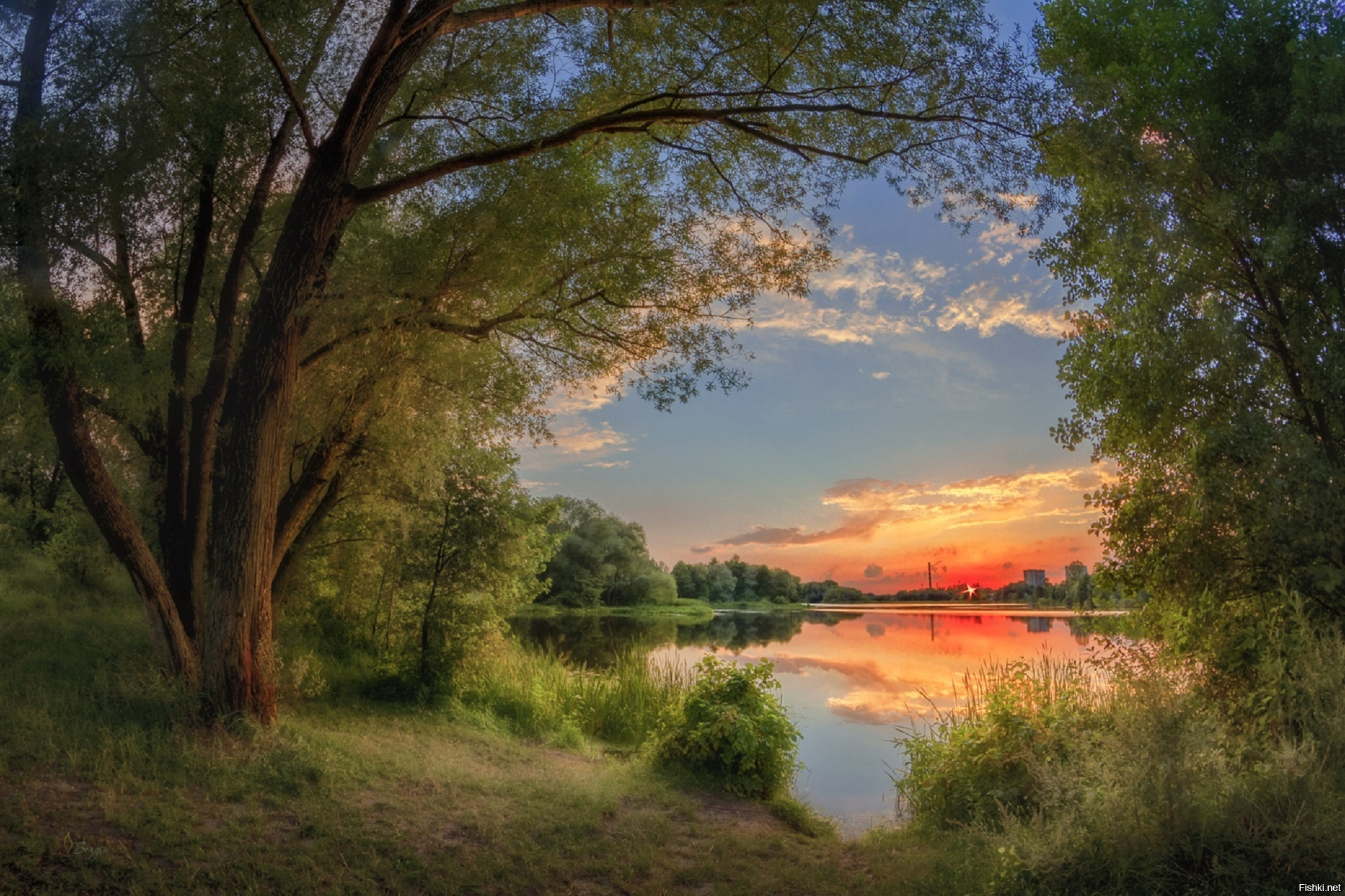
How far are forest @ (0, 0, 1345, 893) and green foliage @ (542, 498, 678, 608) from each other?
1275 inches

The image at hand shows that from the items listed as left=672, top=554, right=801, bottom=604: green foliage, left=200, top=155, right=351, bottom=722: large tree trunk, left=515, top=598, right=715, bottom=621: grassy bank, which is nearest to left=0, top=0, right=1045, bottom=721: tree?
left=200, top=155, right=351, bottom=722: large tree trunk

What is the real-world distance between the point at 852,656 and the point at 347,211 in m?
18.4

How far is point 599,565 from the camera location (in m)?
44.9

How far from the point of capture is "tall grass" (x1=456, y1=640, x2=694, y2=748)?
11.1 metres

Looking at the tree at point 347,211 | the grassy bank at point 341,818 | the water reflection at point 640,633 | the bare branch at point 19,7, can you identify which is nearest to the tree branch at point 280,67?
the tree at point 347,211

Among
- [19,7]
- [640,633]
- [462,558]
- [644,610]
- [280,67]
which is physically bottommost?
[644,610]

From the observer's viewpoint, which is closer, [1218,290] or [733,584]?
[1218,290]

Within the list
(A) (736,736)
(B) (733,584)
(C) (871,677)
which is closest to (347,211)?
(A) (736,736)

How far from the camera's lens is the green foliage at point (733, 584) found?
199 ft

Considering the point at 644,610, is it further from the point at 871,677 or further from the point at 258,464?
the point at 258,464

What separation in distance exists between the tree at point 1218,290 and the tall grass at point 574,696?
20.8 ft

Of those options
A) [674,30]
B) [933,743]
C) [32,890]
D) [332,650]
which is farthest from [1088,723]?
[332,650]

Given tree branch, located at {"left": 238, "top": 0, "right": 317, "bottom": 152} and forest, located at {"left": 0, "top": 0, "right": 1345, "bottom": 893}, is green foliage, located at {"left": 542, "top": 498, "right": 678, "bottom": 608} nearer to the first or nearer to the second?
forest, located at {"left": 0, "top": 0, "right": 1345, "bottom": 893}

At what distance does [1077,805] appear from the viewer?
15.4 ft
